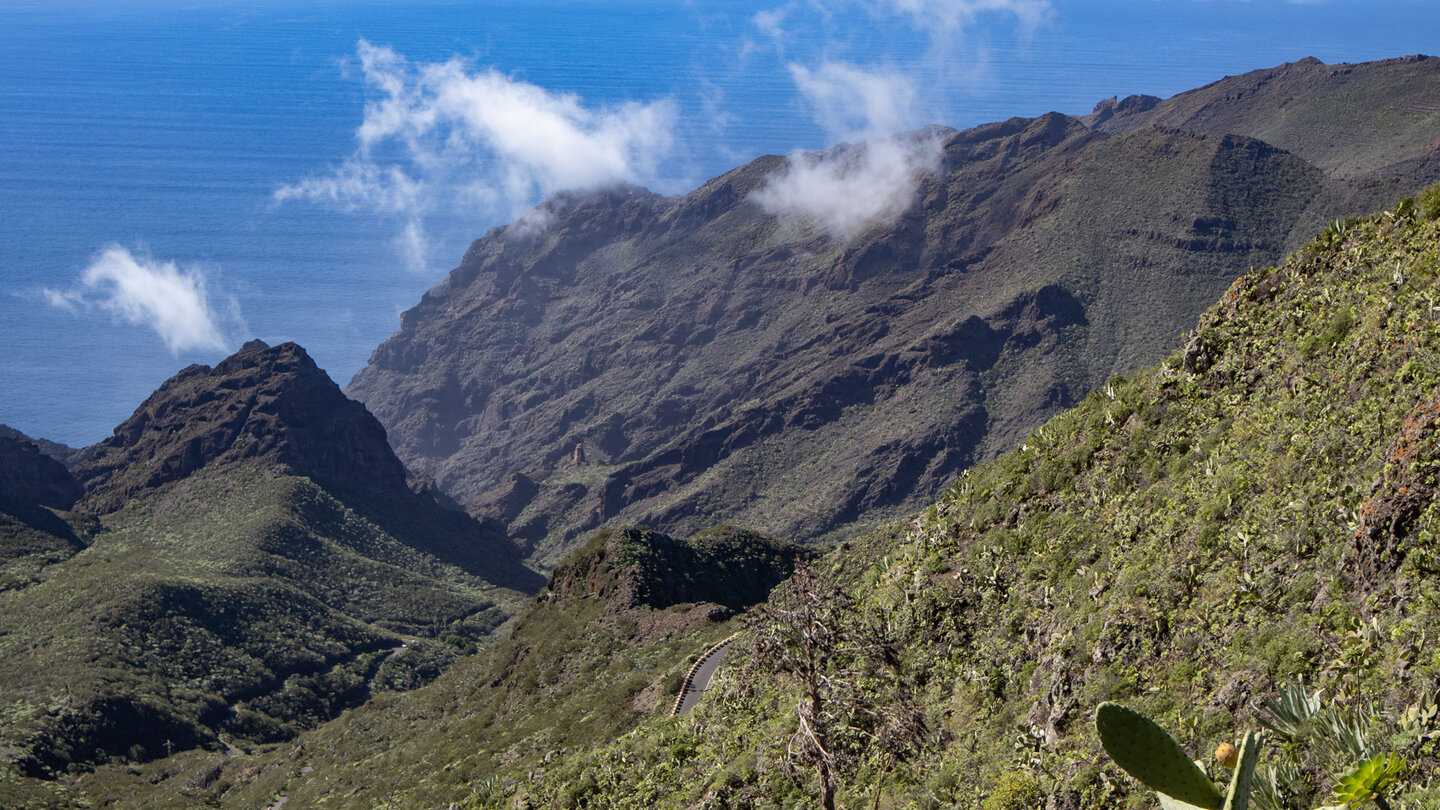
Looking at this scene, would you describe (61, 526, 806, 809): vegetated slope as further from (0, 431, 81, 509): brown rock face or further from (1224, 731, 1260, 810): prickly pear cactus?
(0, 431, 81, 509): brown rock face

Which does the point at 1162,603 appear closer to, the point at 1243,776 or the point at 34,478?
the point at 1243,776

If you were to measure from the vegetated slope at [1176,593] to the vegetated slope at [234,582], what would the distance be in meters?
57.6

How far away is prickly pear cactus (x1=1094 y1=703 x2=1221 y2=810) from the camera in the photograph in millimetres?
8500

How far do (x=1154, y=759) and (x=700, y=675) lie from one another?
101ft

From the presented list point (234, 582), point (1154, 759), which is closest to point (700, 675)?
point (1154, 759)

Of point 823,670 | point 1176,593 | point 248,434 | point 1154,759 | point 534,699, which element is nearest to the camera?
point 1154,759

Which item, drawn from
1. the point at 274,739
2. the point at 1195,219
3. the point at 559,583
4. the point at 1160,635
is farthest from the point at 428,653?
the point at 1195,219

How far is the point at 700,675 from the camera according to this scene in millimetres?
38344

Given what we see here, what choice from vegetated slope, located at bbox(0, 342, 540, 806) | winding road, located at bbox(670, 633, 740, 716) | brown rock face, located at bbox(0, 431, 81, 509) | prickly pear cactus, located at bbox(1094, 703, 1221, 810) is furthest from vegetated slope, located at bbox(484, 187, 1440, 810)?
brown rock face, located at bbox(0, 431, 81, 509)

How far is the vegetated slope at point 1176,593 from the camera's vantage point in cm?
1383

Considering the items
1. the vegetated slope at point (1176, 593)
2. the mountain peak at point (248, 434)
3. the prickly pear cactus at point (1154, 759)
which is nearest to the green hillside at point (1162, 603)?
the vegetated slope at point (1176, 593)

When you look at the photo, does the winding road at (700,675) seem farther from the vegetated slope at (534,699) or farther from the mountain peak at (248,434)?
the mountain peak at (248,434)

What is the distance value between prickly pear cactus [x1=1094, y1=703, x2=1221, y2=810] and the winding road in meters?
26.5

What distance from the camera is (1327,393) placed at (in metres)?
18.8
